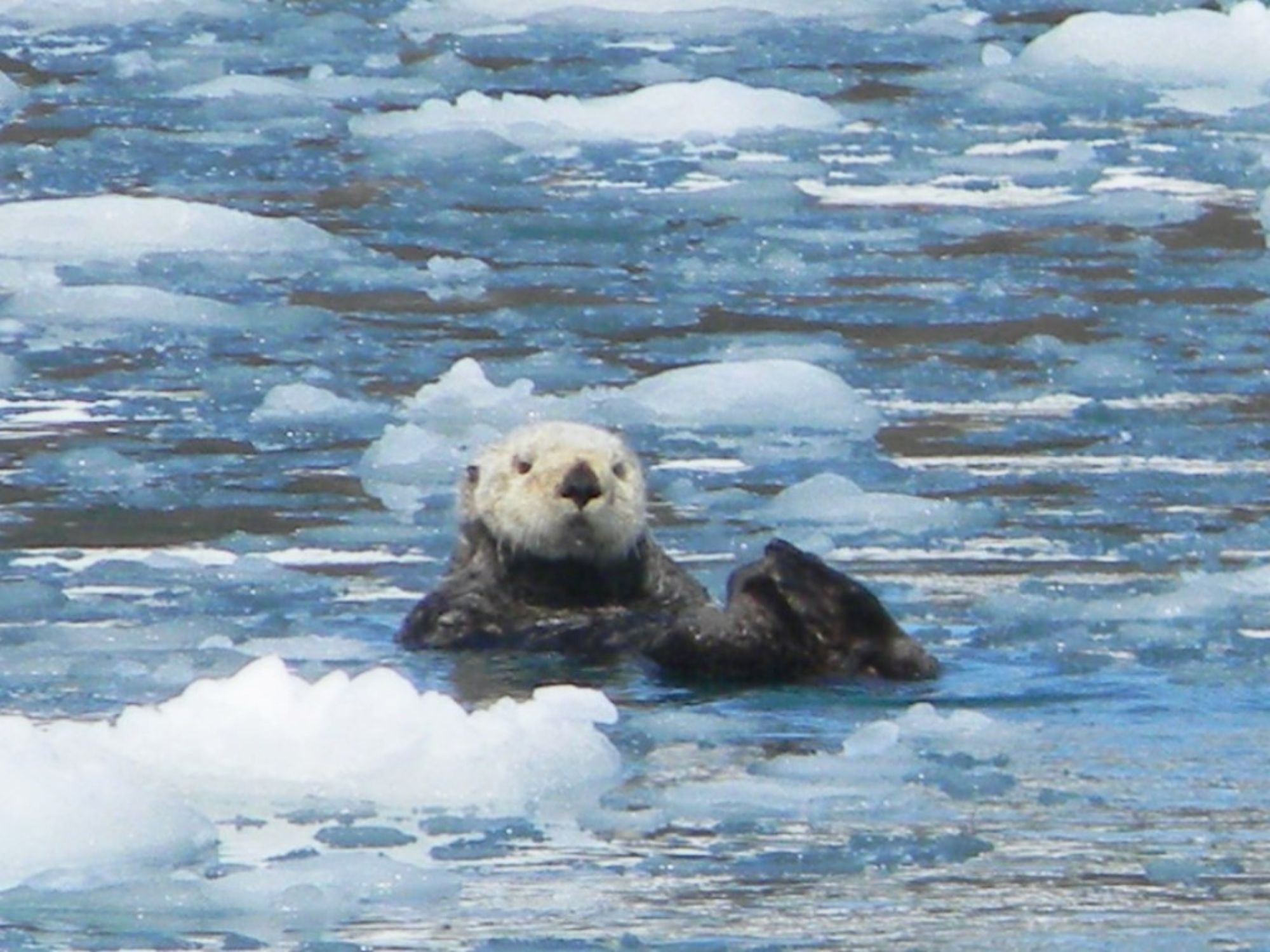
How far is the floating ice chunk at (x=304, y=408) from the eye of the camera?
8562mm

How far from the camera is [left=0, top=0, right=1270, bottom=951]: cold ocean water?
4574 millimetres

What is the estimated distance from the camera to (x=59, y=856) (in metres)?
4.48

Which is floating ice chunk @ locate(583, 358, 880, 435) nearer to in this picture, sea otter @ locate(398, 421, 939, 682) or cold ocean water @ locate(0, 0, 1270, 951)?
cold ocean water @ locate(0, 0, 1270, 951)

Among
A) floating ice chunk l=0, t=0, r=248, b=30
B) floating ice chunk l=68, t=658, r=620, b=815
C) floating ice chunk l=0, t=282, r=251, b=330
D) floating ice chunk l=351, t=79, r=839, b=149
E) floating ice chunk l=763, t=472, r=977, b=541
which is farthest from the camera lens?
floating ice chunk l=0, t=0, r=248, b=30

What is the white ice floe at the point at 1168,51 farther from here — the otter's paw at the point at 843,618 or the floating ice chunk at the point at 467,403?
the otter's paw at the point at 843,618

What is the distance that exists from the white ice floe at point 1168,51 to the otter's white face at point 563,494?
775 centimetres

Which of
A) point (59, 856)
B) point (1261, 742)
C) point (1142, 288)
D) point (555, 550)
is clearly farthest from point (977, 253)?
point (59, 856)

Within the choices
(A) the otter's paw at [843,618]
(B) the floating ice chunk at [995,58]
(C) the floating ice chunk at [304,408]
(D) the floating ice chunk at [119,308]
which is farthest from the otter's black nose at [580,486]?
(B) the floating ice chunk at [995,58]

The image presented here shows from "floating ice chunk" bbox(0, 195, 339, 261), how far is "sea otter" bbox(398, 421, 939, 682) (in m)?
4.34

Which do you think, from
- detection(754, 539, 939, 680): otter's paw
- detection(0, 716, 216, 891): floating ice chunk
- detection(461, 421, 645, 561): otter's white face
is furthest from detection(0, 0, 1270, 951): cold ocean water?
detection(461, 421, 645, 561): otter's white face

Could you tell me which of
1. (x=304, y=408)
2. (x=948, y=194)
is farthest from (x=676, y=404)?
(x=948, y=194)

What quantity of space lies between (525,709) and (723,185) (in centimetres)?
694

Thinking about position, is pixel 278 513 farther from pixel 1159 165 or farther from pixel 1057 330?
pixel 1159 165

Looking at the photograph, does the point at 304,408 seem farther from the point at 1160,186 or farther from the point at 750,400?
the point at 1160,186
